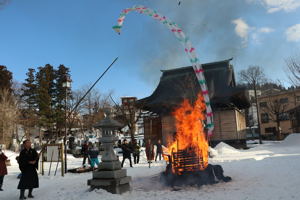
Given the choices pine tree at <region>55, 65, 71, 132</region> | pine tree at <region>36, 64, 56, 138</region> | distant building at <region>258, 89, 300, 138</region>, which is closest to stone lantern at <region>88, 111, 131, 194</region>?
pine tree at <region>55, 65, 71, 132</region>

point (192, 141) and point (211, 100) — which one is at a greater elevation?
point (211, 100)

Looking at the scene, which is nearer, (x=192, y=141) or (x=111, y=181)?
(x=111, y=181)

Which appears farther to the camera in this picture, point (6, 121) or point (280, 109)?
point (280, 109)

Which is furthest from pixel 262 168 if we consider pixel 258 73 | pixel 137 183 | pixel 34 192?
pixel 258 73

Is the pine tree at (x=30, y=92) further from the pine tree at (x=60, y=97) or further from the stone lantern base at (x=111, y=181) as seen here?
the stone lantern base at (x=111, y=181)

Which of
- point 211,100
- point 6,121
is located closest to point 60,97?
point 6,121

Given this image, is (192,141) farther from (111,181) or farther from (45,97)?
(45,97)

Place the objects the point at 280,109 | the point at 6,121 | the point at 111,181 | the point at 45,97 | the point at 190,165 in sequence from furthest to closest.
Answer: the point at 280,109, the point at 45,97, the point at 6,121, the point at 190,165, the point at 111,181

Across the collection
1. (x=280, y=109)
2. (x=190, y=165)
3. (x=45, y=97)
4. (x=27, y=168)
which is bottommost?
(x=190, y=165)

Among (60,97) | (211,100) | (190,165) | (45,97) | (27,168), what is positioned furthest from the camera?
(60,97)

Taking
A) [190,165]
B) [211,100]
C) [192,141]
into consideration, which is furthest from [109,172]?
[211,100]

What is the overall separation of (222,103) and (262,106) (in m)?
32.5

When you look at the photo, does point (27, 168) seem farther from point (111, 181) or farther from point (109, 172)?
point (111, 181)

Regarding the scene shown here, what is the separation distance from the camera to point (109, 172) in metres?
8.35
